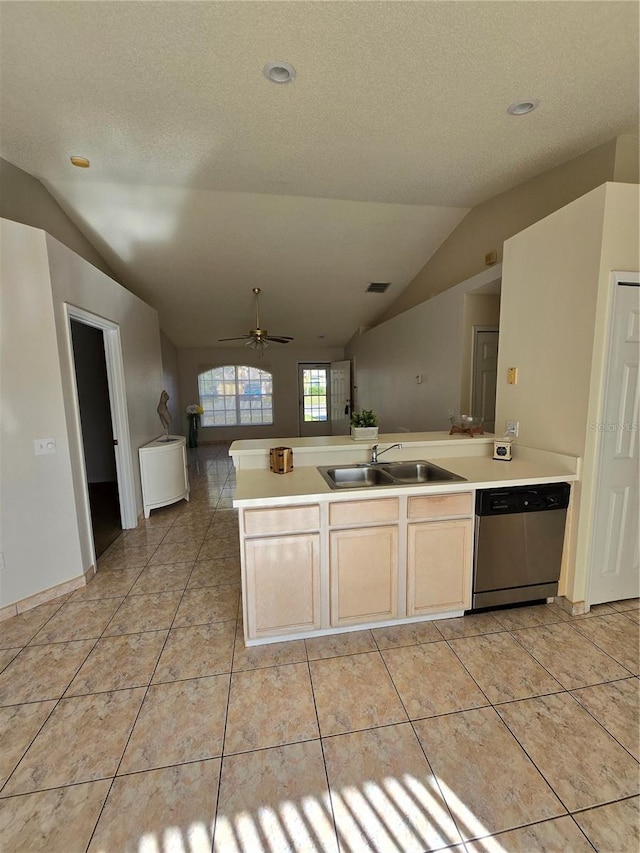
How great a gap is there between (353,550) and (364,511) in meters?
0.23

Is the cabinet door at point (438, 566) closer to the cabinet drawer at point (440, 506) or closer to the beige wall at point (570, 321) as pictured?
the cabinet drawer at point (440, 506)

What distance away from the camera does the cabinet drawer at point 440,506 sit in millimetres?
2088

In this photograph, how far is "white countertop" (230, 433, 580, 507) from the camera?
1.98 m

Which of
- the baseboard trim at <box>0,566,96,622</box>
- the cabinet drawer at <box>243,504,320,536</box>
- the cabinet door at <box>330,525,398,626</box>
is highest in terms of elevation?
the cabinet drawer at <box>243,504,320,536</box>

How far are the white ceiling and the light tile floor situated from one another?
3177mm

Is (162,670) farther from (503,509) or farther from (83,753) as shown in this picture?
(503,509)

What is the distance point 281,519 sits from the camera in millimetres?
1945

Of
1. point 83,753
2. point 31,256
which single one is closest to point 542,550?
point 83,753

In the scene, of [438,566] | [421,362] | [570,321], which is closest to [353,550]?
[438,566]

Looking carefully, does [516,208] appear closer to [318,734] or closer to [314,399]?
[318,734]

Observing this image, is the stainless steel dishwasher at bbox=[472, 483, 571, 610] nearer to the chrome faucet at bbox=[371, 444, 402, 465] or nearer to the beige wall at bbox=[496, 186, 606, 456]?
the beige wall at bbox=[496, 186, 606, 456]

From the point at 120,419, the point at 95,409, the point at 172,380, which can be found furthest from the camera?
the point at 172,380

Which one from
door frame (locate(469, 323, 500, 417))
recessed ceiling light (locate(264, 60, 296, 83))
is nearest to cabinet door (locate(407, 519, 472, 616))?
door frame (locate(469, 323, 500, 417))

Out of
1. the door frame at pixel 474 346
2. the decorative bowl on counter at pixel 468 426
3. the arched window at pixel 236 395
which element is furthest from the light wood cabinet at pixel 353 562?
the arched window at pixel 236 395
